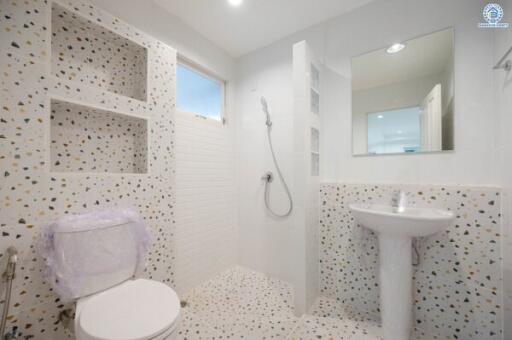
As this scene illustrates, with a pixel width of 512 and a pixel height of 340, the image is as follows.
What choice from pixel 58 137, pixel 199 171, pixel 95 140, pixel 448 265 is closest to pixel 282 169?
pixel 199 171

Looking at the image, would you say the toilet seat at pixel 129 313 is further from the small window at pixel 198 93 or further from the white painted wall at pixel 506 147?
the white painted wall at pixel 506 147

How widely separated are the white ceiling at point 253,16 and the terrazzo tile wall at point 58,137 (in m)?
0.47

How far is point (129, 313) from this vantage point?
942 mm

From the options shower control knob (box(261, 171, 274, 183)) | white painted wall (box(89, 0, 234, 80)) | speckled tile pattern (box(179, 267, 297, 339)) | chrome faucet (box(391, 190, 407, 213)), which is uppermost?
white painted wall (box(89, 0, 234, 80))

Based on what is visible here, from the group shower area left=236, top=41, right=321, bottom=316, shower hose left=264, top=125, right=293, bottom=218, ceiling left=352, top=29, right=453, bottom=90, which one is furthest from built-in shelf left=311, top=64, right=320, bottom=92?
shower hose left=264, top=125, right=293, bottom=218

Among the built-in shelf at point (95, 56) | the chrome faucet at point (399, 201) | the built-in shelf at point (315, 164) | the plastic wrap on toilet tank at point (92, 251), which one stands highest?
the built-in shelf at point (95, 56)

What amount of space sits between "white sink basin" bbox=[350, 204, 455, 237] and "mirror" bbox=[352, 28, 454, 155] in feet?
1.68

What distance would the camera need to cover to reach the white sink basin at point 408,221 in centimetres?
112

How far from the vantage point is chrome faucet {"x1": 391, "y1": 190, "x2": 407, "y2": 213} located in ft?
4.68

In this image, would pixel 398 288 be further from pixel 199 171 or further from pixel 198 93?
pixel 198 93

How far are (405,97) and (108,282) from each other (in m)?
2.38

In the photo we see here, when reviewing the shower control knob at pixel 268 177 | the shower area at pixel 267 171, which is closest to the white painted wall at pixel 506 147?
the shower area at pixel 267 171

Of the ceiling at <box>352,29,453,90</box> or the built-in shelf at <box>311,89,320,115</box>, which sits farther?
the built-in shelf at <box>311,89,320,115</box>

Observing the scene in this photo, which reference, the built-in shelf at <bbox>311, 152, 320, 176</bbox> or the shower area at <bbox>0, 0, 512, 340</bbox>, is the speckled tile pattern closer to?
the shower area at <bbox>0, 0, 512, 340</bbox>
